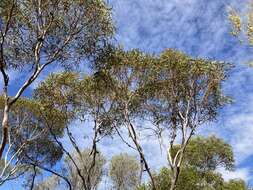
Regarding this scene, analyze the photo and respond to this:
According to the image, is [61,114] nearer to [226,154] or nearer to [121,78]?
[121,78]

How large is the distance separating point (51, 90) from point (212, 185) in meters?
23.1

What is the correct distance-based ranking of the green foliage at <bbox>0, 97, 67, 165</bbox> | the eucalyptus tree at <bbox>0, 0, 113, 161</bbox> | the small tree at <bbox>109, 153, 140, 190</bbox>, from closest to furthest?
the eucalyptus tree at <bbox>0, 0, 113, 161</bbox>, the green foliage at <bbox>0, 97, 67, 165</bbox>, the small tree at <bbox>109, 153, 140, 190</bbox>

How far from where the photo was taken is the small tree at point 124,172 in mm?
70812

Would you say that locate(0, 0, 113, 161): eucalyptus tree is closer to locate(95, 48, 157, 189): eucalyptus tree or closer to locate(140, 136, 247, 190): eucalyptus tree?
locate(95, 48, 157, 189): eucalyptus tree

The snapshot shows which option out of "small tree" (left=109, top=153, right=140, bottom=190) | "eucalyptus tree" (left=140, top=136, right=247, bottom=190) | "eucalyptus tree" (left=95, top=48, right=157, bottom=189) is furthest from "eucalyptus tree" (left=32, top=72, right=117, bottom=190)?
"small tree" (left=109, top=153, right=140, bottom=190)

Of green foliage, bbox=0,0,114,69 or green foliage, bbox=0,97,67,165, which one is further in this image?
green foliage, bbox=0,97,67,165

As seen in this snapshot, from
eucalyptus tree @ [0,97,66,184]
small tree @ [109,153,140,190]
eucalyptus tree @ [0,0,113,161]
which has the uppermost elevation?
small tree @ [109,153,140,190]

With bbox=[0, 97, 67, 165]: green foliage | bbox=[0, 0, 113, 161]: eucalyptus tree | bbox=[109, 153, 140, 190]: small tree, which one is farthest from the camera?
bbox=[109, 153, 140, 190]: small tree

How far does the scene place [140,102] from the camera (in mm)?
34500

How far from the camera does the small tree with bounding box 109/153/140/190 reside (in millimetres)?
70812

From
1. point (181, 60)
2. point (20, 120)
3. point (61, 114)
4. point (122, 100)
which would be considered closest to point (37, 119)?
point (20, 120)

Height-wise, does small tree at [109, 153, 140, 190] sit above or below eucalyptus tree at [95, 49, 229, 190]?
above

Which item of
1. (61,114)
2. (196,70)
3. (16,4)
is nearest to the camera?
(16,4)

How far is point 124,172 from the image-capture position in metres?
71.2
